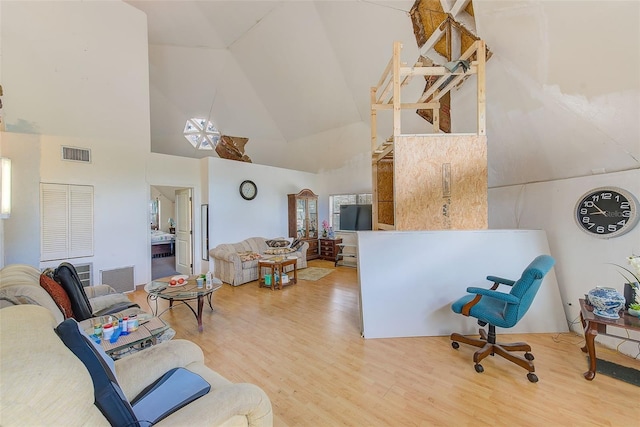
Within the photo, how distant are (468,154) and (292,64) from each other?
166 inches

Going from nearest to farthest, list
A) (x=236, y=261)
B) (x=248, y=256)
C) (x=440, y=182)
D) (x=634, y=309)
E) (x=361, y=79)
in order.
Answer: (x=634, y=309) → (x=440, y=182) → (x=236, y=261) → (x=361, y=79) → (x=248, y=256)

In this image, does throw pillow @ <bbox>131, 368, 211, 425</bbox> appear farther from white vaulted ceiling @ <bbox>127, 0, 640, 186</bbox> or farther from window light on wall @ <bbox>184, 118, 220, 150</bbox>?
window light on wall @ <bbox>184, 118, 220, 150</bbox>

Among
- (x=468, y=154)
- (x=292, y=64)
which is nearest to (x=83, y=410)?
(x=468, y=154)

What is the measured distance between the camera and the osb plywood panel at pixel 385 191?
13.5 ft

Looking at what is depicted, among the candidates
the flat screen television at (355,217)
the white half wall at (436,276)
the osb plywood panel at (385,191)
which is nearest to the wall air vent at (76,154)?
the white half wall at (436,276)

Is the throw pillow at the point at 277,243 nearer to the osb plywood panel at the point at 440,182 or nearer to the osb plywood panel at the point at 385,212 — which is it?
the osb plywood panel at the point at 385,212

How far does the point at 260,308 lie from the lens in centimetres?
372

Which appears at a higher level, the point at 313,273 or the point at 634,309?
Answer: the point at 634,309

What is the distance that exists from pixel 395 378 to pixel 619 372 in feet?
6.39

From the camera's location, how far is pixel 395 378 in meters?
2.14

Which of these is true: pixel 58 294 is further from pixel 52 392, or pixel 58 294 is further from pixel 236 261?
pixel 236 261

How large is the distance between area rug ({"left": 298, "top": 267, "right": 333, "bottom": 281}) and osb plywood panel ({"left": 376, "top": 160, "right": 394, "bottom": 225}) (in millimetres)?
2053

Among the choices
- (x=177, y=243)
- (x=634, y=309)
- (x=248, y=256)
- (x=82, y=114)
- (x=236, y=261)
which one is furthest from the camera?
(x=177, y=243)

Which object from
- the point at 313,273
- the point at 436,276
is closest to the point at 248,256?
the point at 313,273
